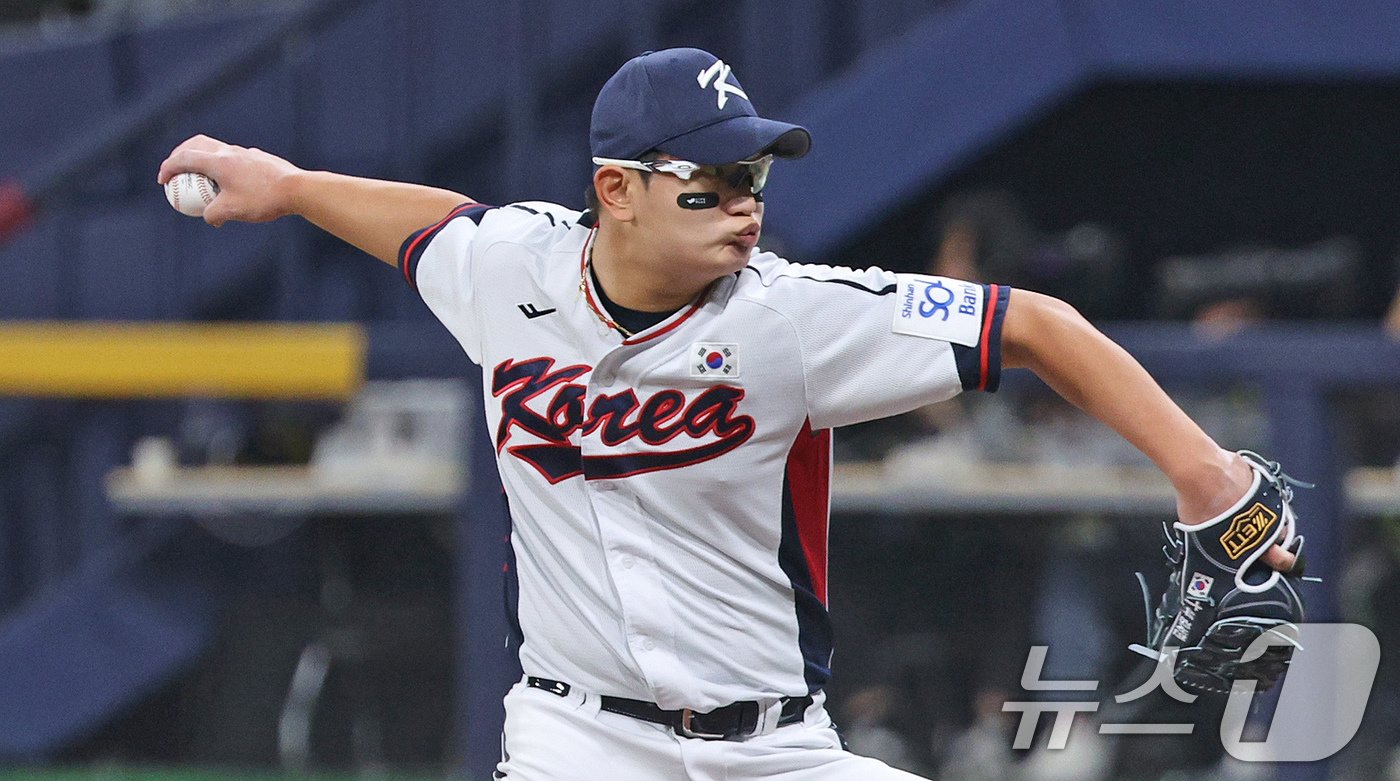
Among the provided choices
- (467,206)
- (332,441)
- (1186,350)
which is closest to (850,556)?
(1186,350)

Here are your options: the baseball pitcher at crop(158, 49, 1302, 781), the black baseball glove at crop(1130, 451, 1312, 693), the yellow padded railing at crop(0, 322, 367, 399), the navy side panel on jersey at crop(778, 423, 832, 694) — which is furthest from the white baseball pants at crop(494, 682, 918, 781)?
the yellow padded railing at crop(0, 322, 367, 399)

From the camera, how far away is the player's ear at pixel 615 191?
2.67 m

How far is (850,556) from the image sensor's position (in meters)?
5.16

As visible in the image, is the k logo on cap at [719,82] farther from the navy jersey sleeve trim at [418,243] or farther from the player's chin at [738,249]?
the navy jersey sleeve trim at [418,243]

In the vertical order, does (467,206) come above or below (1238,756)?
above

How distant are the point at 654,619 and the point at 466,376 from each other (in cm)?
285

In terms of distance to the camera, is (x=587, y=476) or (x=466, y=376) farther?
(x=466, y=376)


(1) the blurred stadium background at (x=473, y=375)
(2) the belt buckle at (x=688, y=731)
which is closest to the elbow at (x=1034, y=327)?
(2) the belt buckle at (x=688, y=731)

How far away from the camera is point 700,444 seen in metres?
2.66

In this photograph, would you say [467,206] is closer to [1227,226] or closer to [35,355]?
[35,355]

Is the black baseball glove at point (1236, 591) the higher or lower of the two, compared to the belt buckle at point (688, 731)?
higher

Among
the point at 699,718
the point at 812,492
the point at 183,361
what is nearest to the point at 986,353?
the point at 812,492

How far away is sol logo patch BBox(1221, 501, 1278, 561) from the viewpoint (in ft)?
8.03

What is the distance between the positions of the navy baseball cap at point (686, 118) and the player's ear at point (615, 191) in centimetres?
3
